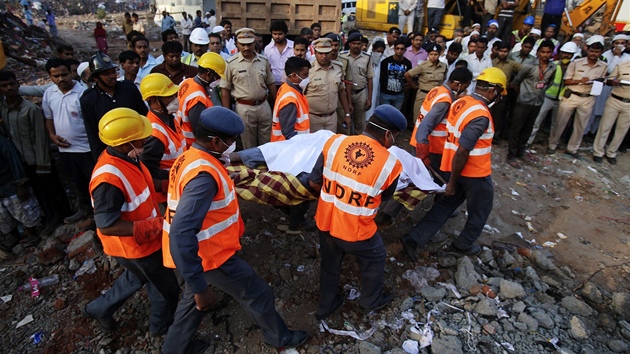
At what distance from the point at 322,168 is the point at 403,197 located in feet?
4.42

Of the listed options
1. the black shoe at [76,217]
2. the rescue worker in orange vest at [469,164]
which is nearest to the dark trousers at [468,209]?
the rescue worker in orange vest at [469,164]

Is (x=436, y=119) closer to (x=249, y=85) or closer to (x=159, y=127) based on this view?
(x=249, y=85)

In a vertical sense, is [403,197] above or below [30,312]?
above

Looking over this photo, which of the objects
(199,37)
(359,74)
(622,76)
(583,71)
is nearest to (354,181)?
(359,74)

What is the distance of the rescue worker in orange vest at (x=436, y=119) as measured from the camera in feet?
13.4

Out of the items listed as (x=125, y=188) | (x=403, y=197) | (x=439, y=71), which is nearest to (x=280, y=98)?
(x=403, y=197)

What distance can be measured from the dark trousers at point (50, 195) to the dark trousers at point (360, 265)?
3.33m

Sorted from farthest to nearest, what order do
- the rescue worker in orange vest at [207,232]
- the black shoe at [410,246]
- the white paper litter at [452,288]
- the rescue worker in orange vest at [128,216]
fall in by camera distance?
the black shoe at [410,246] → the white paper litter at [452,288] → the rescue worker in orange vest at [128,216] → the rescue worker in orange vest at [207,232]

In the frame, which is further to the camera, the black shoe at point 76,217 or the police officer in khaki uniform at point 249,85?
the police officer in khaki uniform at point 249,85

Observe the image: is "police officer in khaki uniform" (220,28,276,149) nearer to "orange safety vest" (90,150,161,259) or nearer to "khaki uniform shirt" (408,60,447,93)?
"orange safety vest" (90,150,161,259)

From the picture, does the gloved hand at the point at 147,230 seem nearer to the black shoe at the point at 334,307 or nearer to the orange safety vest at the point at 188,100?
the black shoe at the point at 334,307

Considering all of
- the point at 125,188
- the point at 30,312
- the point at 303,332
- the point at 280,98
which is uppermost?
the point at 280,98

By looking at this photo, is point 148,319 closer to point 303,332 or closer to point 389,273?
point 303,332

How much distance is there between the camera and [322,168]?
→ 2.82 metres
